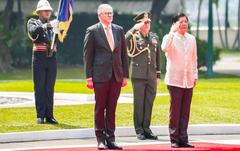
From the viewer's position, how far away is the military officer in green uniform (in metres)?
13.8

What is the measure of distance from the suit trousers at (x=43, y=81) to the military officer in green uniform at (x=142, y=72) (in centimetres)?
191

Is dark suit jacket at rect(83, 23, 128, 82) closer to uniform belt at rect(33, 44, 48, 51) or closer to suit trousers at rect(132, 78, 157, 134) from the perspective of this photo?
suit trousers at rect(132, 78, 157, 134)

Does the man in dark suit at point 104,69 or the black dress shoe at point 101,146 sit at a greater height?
the man in dark suit at point 104,69

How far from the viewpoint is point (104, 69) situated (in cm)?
1200

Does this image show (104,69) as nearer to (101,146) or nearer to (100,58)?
(100,58)

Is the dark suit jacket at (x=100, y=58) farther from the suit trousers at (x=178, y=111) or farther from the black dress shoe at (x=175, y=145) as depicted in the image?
the black dress shoe at (x=175, y=145)

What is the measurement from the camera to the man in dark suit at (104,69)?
12000mm

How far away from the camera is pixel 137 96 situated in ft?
45.4

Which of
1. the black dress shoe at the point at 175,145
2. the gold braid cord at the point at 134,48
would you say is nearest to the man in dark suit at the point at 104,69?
the black dress shoe at the point at 175,145

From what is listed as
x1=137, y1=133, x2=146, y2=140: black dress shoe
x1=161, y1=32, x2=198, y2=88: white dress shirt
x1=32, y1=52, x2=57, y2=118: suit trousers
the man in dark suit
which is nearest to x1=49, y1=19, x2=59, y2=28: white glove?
x1=32, y1=52, x2=57, y2=118: suit trousers

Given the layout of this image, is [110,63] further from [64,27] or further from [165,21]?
[165,21]

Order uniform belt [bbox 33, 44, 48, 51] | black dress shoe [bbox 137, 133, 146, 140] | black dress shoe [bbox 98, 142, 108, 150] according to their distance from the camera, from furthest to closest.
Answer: uniform belt [bbox 33, 44, 48, 51] < black dress shoe [bbox 137, 133, 146, 140] < black dress shoe [bbox 98, 142, 108, 150]

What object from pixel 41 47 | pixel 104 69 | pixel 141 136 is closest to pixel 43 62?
pixel 41 47

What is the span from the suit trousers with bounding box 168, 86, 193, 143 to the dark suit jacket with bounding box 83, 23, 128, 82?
84cm
